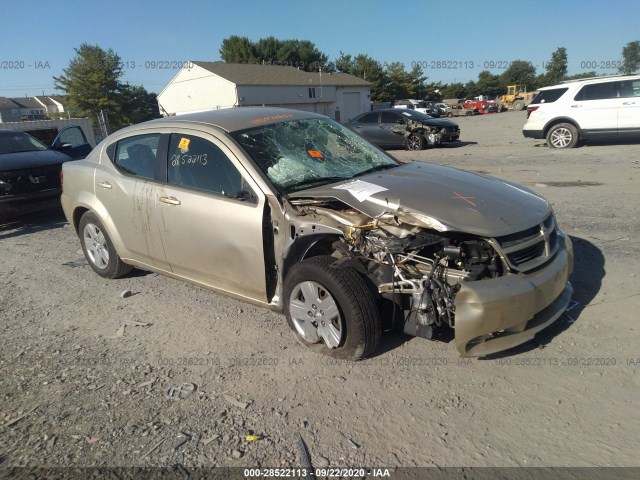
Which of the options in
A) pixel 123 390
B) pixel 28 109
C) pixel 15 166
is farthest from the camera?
pixel 28 109

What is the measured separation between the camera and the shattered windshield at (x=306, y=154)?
377cm

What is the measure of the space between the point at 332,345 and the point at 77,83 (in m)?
53.3

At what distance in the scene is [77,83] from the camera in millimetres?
47750

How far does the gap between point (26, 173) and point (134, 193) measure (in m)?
4.73

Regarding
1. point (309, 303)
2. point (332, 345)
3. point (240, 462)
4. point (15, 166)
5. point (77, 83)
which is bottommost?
point (240, 462)

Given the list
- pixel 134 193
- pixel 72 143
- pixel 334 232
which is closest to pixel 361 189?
pixel 334 232

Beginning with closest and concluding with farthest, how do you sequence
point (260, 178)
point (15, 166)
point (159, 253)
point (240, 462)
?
point (240, 462) < point (260, 178) < point (159, 253) < point (15, 166)

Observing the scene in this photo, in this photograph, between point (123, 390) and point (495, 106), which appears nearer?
point (123, 390)

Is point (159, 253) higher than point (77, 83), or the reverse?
point (77, 83)

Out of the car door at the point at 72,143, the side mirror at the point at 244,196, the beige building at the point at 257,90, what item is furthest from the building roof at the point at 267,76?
the side mirror at the point at 244,196

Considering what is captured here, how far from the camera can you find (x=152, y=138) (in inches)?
178

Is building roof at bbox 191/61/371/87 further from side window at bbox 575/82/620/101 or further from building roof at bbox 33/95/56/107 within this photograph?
building roof at bbox 33/95/56/107

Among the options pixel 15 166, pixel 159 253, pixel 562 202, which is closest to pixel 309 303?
pixel 159 253

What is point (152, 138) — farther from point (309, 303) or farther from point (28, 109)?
point (28, 109)
